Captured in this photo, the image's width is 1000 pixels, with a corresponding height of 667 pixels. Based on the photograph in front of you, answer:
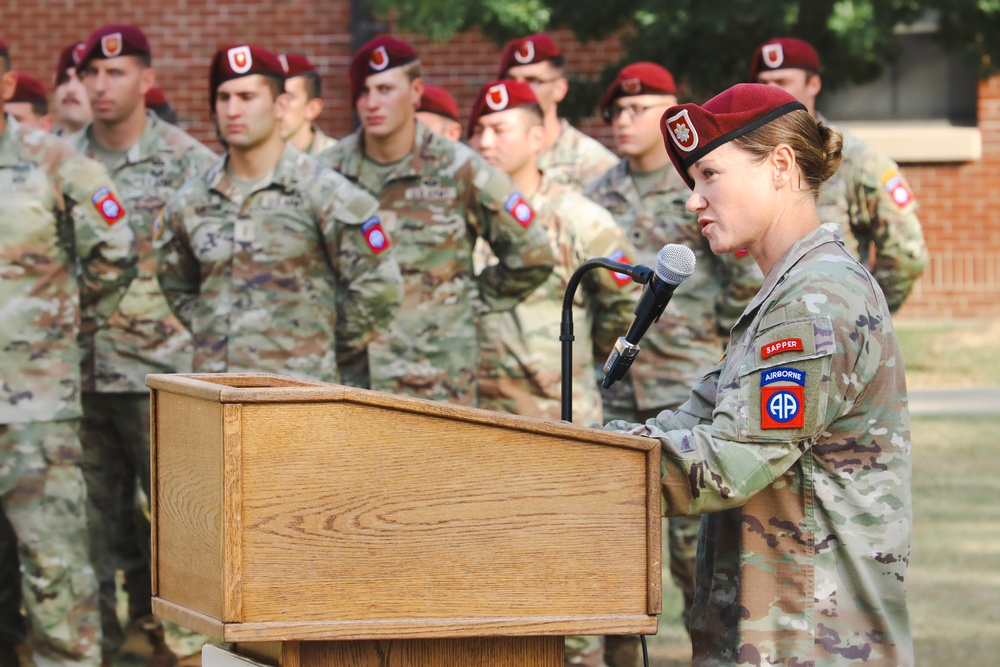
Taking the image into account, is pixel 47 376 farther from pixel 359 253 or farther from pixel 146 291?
pixel 146 291

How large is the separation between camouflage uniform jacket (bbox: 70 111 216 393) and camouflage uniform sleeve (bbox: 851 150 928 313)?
282 centimetres

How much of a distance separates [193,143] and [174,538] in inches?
177

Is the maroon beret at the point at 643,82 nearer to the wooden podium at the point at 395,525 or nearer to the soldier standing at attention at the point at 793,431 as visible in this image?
the soldier standing at attention at the point at 793,431

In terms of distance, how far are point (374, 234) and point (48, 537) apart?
5.13 feet

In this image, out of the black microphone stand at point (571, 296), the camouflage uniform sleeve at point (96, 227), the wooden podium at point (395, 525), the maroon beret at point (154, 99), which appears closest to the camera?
the wooden podium at point (395, 525)

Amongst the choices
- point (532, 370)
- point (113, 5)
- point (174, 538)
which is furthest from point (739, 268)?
point (113, 5)

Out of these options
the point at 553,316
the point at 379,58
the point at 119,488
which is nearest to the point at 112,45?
the point at 379,58

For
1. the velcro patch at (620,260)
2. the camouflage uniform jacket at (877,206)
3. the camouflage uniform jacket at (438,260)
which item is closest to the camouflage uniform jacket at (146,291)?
the camouflage uniform jacket at (438,260)

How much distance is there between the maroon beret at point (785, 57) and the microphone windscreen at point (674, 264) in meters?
4.24

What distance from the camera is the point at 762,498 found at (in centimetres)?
304

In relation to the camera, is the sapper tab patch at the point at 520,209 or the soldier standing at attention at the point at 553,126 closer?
the sapper tab patch at the point at 520,209

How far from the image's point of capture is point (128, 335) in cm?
682

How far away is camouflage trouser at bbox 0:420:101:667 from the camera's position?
5.60 metres

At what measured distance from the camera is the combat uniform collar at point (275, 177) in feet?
19.4
